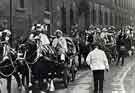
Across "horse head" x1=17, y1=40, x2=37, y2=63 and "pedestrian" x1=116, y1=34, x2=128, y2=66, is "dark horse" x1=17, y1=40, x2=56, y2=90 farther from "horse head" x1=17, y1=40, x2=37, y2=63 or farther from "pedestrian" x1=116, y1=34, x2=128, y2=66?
"pedestrian" x1=116, y1=34, x2=128, y2=66

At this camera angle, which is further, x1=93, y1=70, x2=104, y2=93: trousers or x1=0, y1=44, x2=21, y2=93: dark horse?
Answer: x1=93, y1=70, x2=104, y2=93: trousers

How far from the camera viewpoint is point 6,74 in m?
11.1

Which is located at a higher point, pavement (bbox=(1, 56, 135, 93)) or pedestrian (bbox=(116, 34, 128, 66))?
pedestrian (bbox=(116, 34, 128, 66))

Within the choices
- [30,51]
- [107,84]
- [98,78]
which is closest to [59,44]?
[107,84]

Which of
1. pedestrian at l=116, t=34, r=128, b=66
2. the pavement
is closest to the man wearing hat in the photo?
the pavement

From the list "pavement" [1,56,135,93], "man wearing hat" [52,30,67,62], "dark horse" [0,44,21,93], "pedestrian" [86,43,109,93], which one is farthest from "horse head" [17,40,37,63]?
"man wearing hat" [52,30,67,62]

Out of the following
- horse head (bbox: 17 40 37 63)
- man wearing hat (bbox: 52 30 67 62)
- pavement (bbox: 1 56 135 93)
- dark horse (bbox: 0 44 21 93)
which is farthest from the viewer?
man wearing hat (bbox: 52 30 67 62)

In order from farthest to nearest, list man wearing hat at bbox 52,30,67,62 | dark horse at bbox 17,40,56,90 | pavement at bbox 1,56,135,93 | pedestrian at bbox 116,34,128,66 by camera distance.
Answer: pedestrian at bbox 116,34,128,66 → man wearing hat at bbox 52,30,67,62 → pavement at bbox 1,56,135,93 → dark horse at bbox 17,40,56,90

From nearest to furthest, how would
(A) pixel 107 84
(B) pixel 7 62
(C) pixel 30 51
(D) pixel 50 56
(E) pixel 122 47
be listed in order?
(B) pixel 7 62
(C) pixel 30 51
(D) pixel 50 56
(A) pixel 107 84
(E) pixel 122 47

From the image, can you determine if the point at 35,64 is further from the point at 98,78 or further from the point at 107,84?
the point at 107,84

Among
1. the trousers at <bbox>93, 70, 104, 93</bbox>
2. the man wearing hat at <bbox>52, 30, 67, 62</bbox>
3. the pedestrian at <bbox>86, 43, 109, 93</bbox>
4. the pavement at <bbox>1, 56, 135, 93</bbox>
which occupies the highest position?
the man wearing hat at <bbox>52, 30, 67, 62</bbox>

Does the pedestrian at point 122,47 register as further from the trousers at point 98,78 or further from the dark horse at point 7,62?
the dark horse at point 7,62

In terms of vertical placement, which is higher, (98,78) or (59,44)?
(59,44)

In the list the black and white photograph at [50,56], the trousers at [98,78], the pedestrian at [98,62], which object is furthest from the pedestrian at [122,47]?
the pedestrian at [98,62]
